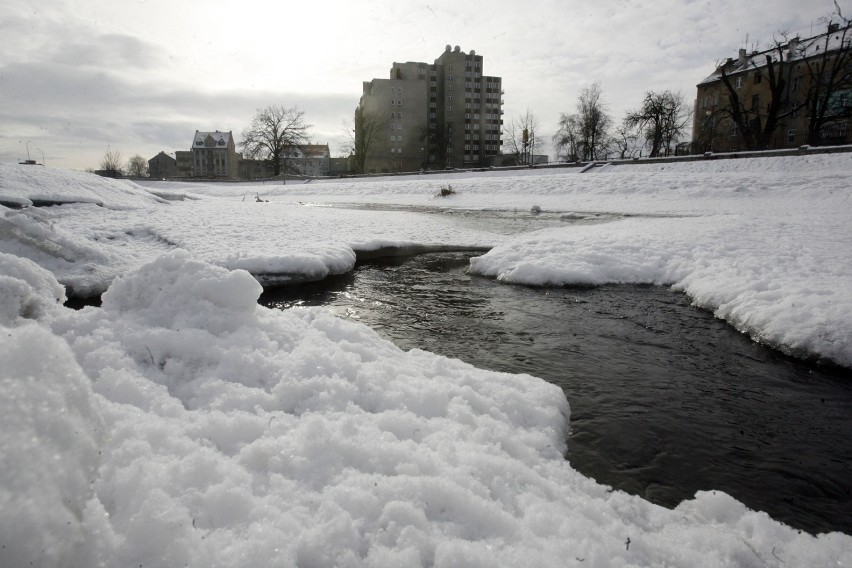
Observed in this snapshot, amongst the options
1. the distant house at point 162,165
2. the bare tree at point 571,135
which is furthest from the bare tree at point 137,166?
the bare tree at point 571,135

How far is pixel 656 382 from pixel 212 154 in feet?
399

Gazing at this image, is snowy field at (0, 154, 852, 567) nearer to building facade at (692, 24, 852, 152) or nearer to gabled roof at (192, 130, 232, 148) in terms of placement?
building facade at (692, 24, 852, 152)

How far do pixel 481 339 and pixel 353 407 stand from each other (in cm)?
264

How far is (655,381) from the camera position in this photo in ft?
13.8

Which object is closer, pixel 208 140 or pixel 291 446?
pixel 291 446

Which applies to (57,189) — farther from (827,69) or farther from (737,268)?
(827,69)

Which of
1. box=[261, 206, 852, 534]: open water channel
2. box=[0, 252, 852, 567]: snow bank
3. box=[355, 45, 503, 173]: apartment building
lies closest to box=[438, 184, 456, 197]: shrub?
box=[261, 206, 852, 534]: open water channel

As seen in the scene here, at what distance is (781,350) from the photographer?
16.0 ft

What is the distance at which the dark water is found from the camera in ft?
9.38

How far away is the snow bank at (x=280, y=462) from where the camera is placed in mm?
1560

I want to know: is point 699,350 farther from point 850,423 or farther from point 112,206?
point 112,206

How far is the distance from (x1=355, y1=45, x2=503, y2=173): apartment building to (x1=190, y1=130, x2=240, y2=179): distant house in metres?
36.3

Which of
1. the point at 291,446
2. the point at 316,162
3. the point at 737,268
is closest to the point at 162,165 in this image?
the point at 316,162

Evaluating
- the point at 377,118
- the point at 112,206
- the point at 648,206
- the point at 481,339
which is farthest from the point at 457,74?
the point at 481,339
